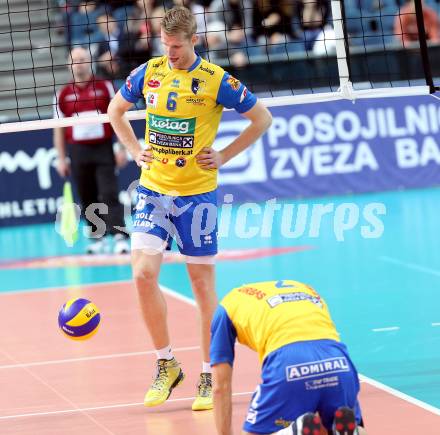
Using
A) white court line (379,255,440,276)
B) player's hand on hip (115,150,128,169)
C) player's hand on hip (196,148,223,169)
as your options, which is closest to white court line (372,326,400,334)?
white court line (379,255,440,276)

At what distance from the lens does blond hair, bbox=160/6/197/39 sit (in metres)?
7.07

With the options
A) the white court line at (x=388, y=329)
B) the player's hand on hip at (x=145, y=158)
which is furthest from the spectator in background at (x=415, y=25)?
the player's hand on hip at (x=145, y=158)

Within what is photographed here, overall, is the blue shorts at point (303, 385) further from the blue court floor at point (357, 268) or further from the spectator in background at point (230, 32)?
the spectator in background at point (230, 32)

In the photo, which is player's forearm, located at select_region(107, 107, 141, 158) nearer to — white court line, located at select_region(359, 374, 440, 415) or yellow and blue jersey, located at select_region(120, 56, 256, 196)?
yellow and blue jersey, located at select_region(120, 56, 256, 196)

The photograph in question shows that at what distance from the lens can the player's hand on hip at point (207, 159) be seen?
739 centimetres

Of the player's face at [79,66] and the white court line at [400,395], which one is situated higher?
the player's face at [79,66]

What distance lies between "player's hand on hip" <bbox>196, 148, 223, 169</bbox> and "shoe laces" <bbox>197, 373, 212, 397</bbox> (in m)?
1.35

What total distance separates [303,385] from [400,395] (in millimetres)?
2433

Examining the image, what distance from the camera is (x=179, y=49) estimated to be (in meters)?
7.20

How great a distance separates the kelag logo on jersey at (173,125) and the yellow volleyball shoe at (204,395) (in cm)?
158

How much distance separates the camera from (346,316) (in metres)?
9.97

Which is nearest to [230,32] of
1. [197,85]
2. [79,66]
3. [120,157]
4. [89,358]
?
[120,157]

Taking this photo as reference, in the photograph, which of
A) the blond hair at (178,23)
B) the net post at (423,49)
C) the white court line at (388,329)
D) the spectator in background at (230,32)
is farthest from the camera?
the spectator in background at (230,32)

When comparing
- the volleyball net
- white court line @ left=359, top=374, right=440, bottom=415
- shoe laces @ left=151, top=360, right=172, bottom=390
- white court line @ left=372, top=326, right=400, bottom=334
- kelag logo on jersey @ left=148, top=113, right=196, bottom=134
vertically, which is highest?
the volleyball net
